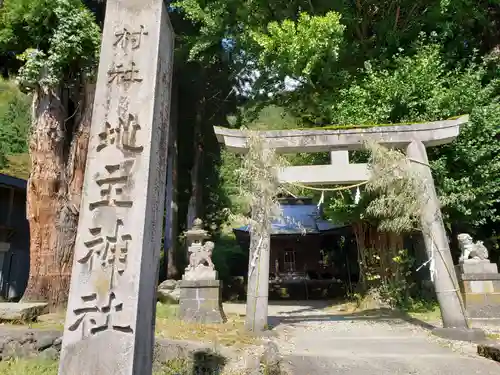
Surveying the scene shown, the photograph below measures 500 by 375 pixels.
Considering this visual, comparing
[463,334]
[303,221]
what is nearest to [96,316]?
[463,334]

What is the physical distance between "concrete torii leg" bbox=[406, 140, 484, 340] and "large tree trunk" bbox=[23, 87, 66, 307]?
846 centimetres

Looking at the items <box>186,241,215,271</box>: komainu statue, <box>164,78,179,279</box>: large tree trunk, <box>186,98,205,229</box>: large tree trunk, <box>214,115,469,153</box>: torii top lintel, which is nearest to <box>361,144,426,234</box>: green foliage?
<box>214,115,469,153</box>: torii top lintel

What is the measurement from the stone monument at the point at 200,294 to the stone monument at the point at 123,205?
17.5 feet

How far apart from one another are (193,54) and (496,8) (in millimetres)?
10212

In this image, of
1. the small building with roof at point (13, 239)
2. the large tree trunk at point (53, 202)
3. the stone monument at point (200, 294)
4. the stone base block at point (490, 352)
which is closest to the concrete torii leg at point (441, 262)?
the stone base block at point (490, 352)

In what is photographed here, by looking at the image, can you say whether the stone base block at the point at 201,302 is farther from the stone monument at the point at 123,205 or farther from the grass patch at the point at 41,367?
the stone monument at the point at 123,205

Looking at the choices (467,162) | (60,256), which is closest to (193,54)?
(60,256)

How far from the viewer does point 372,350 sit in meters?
6.32

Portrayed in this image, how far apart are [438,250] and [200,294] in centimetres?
517

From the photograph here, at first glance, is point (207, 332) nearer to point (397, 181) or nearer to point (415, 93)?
point (397, 181)

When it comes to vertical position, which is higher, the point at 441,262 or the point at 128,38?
the point at 128,38

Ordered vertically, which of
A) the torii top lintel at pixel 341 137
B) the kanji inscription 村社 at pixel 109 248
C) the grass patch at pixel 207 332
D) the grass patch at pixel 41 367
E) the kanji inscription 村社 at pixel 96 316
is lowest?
the grass patch at pixel 41 367

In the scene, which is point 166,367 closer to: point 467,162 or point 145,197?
point 145,197

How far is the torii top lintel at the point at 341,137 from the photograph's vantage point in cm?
802
